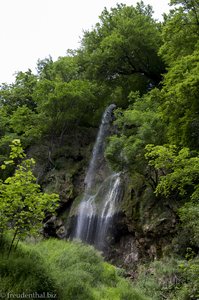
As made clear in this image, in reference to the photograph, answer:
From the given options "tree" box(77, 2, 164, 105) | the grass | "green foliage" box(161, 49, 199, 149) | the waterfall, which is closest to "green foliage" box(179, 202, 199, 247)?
the grass

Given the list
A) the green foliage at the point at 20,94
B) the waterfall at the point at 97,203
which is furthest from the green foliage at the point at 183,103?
the green foliage at the point at 20,94

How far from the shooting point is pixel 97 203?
1591 cm

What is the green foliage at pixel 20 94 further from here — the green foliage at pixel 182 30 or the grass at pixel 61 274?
the grass at pixel 61 274

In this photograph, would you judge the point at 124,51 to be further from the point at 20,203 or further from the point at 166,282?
the point at 20,203

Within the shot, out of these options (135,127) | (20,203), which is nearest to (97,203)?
(135,127)

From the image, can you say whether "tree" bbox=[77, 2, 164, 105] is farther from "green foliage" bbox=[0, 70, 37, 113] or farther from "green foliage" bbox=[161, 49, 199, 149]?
"green foliage" bbox=[161, 49, 199, 149]

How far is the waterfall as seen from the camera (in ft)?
47.7

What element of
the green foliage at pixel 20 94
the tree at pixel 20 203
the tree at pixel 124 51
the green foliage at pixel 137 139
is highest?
the tree at pixel 124 51

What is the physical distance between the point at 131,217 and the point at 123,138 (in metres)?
3.39

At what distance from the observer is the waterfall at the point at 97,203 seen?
14.5 m

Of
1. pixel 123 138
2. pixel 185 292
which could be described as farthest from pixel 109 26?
pixel 185 292

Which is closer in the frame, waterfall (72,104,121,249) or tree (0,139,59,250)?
tree (0,139,59,250)

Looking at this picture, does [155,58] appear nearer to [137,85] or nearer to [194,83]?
[137,85]

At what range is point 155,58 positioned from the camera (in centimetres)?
2214
